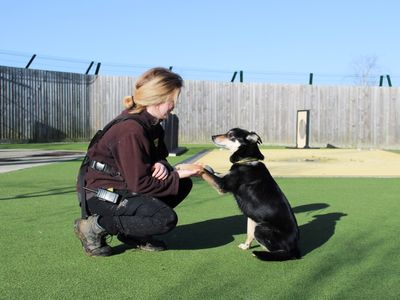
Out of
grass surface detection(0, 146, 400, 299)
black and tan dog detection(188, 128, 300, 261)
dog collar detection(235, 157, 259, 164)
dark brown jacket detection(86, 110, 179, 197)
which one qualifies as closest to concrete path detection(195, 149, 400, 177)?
grass surface detection(0, 146, 400, 299)

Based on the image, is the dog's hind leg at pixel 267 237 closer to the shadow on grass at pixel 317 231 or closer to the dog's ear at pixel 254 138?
the shadow on grass at pixel 317 231

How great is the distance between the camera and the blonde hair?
12.8 feet

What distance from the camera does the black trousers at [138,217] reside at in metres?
3.69

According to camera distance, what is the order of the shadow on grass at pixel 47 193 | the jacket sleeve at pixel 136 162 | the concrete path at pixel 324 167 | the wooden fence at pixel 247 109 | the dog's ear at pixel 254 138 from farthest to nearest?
the wooden fence at pixel 247 109 → the concrete path at pixel 324 167 → the shadow on grass at pixel 47 193 → the dog's ear at pixel 254 138 → the jacket sleeve at pixel 136 162

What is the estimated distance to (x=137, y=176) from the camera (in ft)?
12.0

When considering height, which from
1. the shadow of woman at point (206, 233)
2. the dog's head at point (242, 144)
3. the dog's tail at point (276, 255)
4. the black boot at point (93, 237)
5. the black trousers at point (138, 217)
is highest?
the dog's head at point (242, 144)

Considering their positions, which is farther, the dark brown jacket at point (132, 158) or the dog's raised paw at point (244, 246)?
the dog's raised paw at point (244, 246)

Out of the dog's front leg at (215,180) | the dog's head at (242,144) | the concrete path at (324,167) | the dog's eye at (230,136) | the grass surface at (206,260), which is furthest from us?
the concrete path at (324,167)

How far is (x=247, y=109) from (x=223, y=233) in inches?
685

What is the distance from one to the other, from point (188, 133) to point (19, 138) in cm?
664

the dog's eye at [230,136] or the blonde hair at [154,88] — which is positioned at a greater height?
the blonde hair at [154,88]

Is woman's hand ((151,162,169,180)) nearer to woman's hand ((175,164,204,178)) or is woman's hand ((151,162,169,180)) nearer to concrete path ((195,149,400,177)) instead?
woman's hand ((175,164,204,178))

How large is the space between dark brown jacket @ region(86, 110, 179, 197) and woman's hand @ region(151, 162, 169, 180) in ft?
0.08

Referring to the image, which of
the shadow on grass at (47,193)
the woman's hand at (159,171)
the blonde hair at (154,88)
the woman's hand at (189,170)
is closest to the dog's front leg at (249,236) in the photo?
the woman's hand at (189,170)
